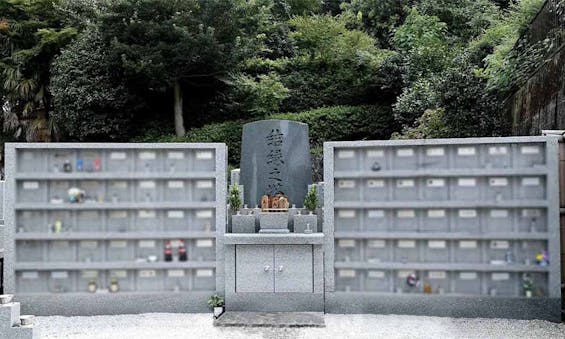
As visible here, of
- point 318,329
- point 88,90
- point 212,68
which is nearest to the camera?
point 318,329

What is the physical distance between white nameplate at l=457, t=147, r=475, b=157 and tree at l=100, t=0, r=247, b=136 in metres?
9.48

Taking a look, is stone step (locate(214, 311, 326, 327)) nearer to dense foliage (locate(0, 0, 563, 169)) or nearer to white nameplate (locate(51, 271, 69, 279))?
white nameplate (locate(51, 271, 69, 279))

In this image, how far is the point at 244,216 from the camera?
617 centimetres

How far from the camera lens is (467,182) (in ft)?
19.0

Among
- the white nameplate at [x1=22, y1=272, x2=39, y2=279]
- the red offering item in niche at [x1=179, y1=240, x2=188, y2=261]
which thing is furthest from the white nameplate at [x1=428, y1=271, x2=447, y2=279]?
the white nameplate at [x1=22, y1=272, x2=39, y2=279]

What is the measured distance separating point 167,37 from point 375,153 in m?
9.54

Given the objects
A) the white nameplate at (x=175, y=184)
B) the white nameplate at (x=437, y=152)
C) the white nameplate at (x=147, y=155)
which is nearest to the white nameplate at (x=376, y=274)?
the white nameplate at (x=437, y=152)

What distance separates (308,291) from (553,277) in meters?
→ 2.83

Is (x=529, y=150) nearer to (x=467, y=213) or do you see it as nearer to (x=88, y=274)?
(x=467, y=213)

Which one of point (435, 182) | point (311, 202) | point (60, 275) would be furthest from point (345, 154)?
point (60, 275)

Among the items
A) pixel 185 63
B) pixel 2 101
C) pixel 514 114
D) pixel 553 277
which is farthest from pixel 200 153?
pixel 2 101

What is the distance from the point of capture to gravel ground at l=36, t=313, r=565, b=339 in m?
5.20

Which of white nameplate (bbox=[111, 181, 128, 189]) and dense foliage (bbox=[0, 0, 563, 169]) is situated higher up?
dense foliage (bbox=[0, 0, 563, 169])

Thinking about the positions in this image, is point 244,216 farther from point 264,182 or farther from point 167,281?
point 264,182
